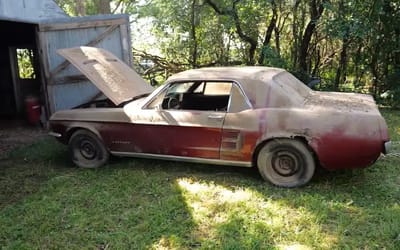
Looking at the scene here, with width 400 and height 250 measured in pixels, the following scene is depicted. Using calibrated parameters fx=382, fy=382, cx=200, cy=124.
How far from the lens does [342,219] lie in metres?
3.69

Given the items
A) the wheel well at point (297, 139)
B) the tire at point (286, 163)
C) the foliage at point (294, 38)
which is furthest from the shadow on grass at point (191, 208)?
the foliage at point (294, 38)

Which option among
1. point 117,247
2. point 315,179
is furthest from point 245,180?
point 117,247

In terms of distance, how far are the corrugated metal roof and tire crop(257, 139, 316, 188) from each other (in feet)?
15.9

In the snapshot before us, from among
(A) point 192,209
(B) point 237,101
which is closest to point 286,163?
(B) point 237,101

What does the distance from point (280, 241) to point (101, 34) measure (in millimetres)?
6091

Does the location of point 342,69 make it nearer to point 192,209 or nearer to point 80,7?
point 192,209

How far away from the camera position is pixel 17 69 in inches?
393

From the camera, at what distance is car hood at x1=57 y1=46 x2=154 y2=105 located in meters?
5.45

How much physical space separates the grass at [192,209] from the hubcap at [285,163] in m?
0.22

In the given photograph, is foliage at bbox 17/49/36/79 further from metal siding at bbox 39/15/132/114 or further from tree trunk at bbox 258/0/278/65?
tree trunk at bbox 258/0/278/65

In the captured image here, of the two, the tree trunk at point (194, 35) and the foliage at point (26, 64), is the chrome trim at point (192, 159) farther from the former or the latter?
the tree trunk at point (194, 35)

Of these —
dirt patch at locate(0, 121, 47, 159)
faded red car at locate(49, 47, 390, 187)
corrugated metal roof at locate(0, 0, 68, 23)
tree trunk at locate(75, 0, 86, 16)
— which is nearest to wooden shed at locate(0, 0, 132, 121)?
corrugated metal roof at locate(0, 0, 68, 23)

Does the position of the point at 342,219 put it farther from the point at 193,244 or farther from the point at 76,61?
the point at 76,61

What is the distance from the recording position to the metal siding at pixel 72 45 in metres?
7.57
